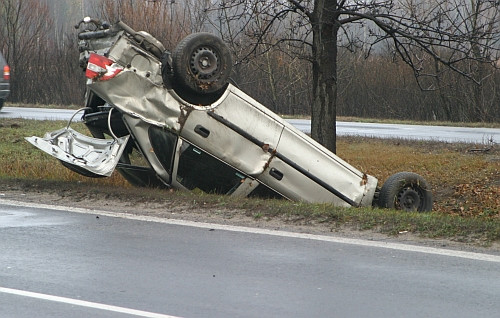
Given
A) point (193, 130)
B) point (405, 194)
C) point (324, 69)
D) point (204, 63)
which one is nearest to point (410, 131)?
point (324, 69)

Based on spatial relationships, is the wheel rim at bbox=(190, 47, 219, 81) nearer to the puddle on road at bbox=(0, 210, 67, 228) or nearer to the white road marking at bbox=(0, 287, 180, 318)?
the puddle on road at bbox=(0, 210, 67, 228)

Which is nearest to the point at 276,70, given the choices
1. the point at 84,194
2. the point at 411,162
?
the point at 411,162

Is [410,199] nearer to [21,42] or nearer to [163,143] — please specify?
[163,143]

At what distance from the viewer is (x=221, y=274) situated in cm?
702

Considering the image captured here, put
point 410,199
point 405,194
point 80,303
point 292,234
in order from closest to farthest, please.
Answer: point 80,303 → point 292,234 → point 405,194 → point 410,199

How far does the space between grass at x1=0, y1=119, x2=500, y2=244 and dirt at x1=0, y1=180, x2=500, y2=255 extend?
28mm

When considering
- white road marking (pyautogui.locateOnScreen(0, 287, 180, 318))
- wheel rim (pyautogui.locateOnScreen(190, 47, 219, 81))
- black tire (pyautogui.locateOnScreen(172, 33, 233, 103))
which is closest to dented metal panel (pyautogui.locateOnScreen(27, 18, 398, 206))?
black tire (pyautogui.locateOnScreen(172, 33, 233, 103))

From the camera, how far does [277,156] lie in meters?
10.6

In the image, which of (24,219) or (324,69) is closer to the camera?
(24,219)

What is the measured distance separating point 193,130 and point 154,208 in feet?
3.45

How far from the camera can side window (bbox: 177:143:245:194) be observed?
10422 millimetres

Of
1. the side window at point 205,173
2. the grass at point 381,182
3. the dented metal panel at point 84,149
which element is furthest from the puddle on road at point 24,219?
the side window at point 205,173

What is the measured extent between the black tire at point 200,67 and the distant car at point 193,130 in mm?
12

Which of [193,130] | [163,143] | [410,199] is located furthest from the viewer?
[410,199]
